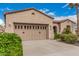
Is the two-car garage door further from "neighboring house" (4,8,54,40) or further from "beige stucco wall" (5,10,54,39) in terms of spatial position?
"beige stucco wall" (5,10,54,39)

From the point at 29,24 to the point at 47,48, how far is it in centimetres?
276

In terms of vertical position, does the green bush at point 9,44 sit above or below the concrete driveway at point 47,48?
above

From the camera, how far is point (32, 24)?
49.3 ft

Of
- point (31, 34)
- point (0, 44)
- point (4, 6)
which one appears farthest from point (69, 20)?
point (0, 44)

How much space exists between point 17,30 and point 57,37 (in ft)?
11.4

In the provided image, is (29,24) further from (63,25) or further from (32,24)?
(63,25)

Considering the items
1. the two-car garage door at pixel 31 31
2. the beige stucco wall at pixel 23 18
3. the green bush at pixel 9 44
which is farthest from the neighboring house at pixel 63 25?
the green bush at pixel 9 44

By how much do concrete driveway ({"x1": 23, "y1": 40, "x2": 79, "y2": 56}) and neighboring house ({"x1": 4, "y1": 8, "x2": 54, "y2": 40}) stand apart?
0.69m

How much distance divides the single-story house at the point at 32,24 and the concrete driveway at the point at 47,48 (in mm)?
710

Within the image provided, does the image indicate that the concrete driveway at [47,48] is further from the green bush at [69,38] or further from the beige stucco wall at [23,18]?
the beige stucco wall at [23,18]

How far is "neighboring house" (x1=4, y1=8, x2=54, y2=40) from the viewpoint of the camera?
14.4 metres

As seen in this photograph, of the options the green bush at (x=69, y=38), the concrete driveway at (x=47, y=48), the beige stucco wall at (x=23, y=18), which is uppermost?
the beige stucco wall at (x=23, y=18)

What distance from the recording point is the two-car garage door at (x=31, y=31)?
14555 mm

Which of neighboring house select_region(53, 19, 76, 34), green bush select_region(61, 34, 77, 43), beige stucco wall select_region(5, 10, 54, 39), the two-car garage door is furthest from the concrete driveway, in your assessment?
beige stucco wall select_region(5, 10, 54, 39)
